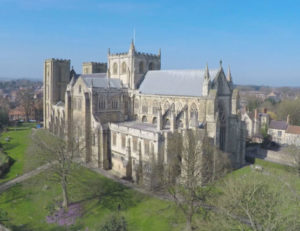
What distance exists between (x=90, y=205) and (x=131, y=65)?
Result: 2607 centimetres

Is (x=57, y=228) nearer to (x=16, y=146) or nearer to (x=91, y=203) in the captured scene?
(x=91, y=203)

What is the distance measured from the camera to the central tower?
46906 millimetres

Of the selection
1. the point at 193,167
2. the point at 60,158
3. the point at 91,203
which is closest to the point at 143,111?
the point at 60,158

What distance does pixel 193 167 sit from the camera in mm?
25859

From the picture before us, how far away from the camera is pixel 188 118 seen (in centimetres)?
3688

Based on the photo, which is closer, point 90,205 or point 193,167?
point 193,167

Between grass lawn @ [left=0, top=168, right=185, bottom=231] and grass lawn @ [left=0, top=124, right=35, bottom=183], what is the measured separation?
19.1ft

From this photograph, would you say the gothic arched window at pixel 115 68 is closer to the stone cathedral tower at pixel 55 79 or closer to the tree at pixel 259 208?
the stone cathedral tower at pixel 55 79

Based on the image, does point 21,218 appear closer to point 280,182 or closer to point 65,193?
point 65,193

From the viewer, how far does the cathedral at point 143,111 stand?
34.8m

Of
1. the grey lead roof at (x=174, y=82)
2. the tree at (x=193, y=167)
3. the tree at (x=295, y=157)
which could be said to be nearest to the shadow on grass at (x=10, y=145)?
the grey lead roof at (x=174, y=82)

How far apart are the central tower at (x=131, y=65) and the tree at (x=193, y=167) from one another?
1783 cm

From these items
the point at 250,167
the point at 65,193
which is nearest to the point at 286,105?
the point at 250,167

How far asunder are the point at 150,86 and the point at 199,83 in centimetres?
1021
